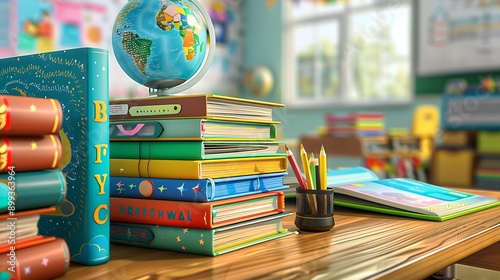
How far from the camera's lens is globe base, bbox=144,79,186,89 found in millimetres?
697

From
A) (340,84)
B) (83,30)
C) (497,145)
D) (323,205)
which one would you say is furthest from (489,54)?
(323,205)

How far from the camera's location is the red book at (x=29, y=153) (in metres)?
0.41

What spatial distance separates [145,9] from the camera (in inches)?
25.7

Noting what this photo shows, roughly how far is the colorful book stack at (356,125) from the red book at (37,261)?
383 centimetres

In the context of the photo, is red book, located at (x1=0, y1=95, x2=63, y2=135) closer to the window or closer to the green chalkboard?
the green chalkboard

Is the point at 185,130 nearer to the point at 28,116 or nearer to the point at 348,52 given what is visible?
the point at 28,116

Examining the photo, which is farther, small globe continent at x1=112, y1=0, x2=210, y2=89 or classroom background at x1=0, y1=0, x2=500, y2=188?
classroom background at x1=0, y1=0, x2=500, y2=188

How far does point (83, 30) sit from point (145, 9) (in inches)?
203

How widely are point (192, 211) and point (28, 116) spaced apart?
212mm

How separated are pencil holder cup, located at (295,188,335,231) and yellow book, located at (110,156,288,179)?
0.07 m

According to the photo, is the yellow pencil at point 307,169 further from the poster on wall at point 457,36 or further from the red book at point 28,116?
the poster on wall at point 457,36

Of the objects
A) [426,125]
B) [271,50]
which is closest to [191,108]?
[426,125]

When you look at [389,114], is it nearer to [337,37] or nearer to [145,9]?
[337,37]

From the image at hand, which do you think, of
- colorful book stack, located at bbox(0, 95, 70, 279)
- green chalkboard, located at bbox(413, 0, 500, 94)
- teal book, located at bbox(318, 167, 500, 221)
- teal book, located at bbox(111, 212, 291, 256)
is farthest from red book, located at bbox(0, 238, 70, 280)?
green chalkboard, located at bbox(413, 0, 500, 94)
